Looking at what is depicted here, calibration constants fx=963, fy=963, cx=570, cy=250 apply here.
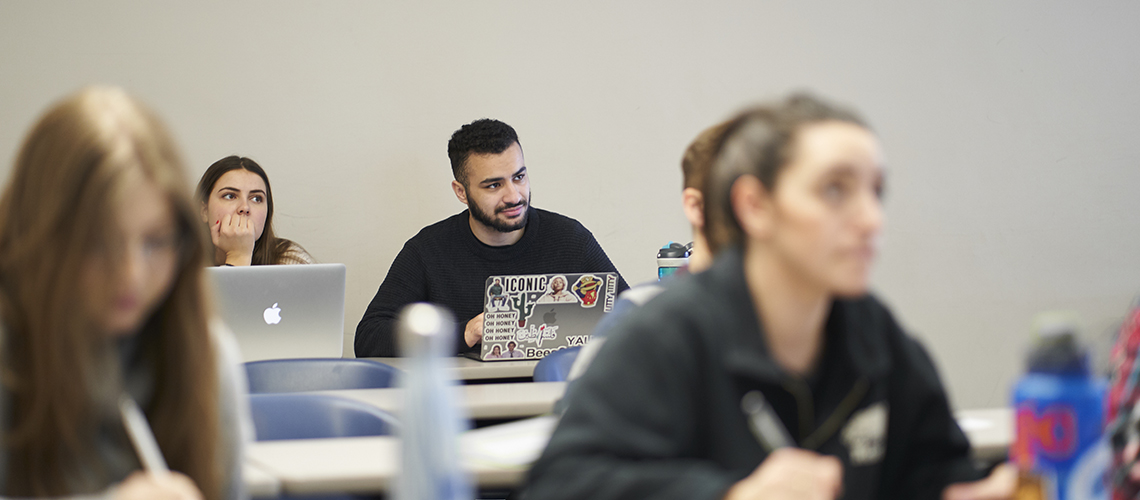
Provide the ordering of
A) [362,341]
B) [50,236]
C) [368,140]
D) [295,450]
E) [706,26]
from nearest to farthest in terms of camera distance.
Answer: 1. [50,236]
2. [295,450]
3. [362,341]
4. [368,140]
5. [706,26]

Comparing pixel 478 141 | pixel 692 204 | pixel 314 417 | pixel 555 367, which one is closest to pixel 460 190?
pixel 478 141

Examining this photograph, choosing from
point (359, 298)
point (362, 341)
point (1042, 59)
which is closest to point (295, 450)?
point (362, 341)

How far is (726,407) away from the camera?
90 centimetres

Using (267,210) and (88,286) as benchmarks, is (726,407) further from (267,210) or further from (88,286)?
(267,210)

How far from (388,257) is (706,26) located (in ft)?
5.12

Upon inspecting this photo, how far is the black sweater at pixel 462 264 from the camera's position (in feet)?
10.0

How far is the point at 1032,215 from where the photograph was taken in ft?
13.4

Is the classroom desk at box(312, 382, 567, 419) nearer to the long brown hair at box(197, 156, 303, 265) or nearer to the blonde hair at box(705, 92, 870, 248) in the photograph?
the blonde hair at box(705, 92, 870, 248)

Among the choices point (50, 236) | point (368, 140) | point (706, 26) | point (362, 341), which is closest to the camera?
point (50, 236)

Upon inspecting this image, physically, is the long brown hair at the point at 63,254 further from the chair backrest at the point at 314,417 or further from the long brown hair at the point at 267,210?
the long brown hair at the point at 267,210

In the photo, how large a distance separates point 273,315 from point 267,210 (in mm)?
1031

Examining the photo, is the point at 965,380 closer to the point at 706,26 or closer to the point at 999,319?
the point at 999,319

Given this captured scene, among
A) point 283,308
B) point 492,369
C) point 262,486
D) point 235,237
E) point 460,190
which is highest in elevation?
point 460,190

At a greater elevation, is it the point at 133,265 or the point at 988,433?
A: the point at 133,265
